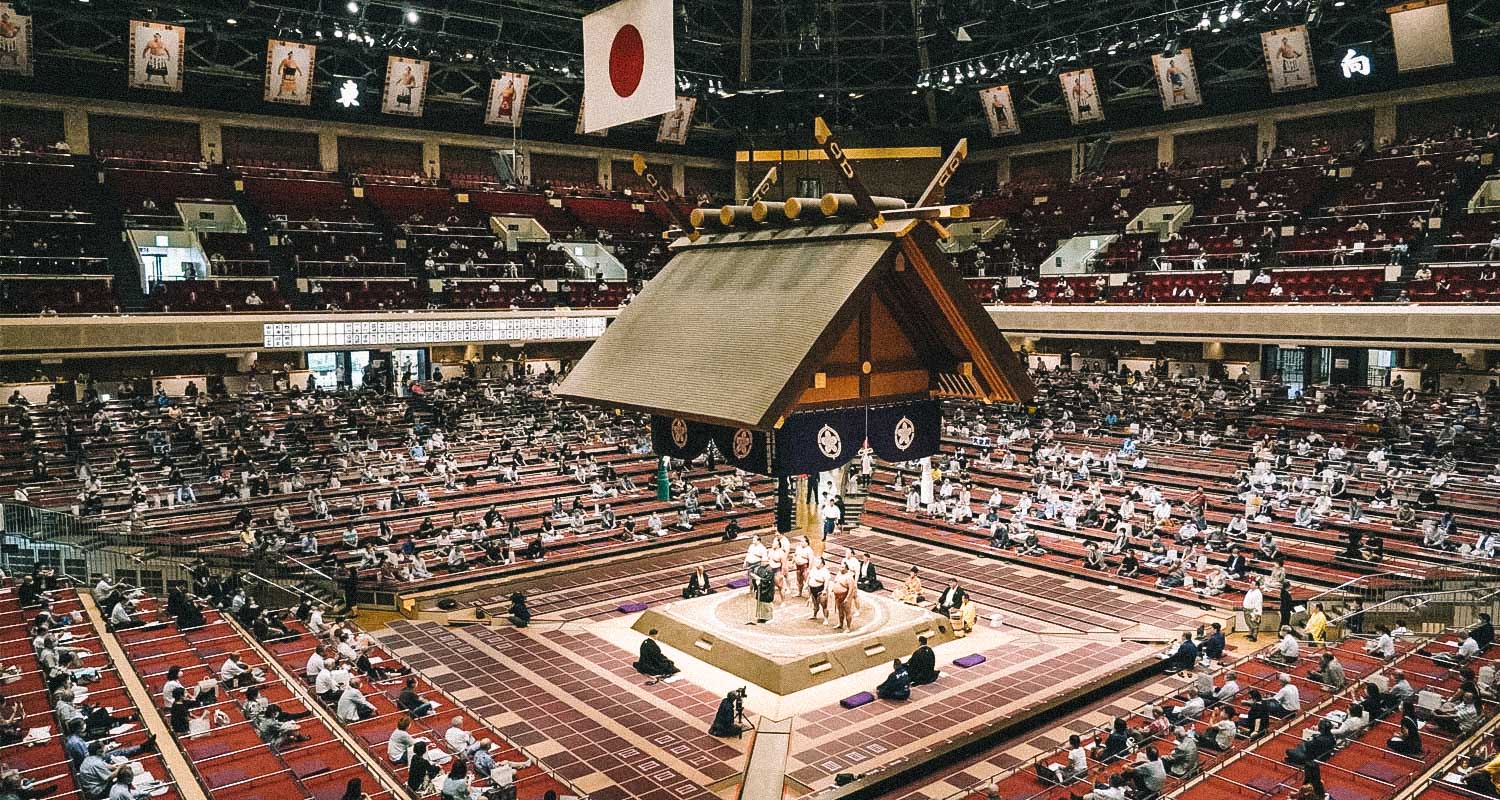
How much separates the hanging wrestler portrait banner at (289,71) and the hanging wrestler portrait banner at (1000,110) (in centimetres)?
2174

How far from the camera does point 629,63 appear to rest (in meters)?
8.14

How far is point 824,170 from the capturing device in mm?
39125

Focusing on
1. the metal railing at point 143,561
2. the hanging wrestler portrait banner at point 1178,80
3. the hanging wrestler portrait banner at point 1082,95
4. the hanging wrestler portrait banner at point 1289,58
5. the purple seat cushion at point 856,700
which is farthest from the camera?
the hanging wrestler portrait banner at point 1082,95

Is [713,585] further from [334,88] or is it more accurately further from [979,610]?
[334,88]

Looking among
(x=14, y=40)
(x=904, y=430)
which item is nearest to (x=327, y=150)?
(x=14, y=40)

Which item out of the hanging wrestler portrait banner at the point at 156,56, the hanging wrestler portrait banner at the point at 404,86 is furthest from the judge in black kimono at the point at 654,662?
the hanging wrestler portrait banner at the point at 404,86

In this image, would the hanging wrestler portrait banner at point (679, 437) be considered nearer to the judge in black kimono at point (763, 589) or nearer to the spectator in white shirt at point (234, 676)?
the judge in black kimono at point (763, 589)

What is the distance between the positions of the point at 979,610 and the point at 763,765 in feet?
19.5

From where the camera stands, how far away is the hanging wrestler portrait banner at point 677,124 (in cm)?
3481

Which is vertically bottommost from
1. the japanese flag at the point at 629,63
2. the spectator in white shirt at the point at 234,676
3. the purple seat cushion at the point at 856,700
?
the purple seat cushion at the point at 856,700

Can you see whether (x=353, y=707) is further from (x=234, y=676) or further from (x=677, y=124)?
(x=677, y=124)

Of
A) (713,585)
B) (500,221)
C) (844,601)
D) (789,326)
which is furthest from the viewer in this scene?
(500,221)

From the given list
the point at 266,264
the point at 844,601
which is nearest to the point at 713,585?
the point at 844,601

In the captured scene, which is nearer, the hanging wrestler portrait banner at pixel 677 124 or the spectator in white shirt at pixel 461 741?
the spectator in white shirt at pixel 461 741
